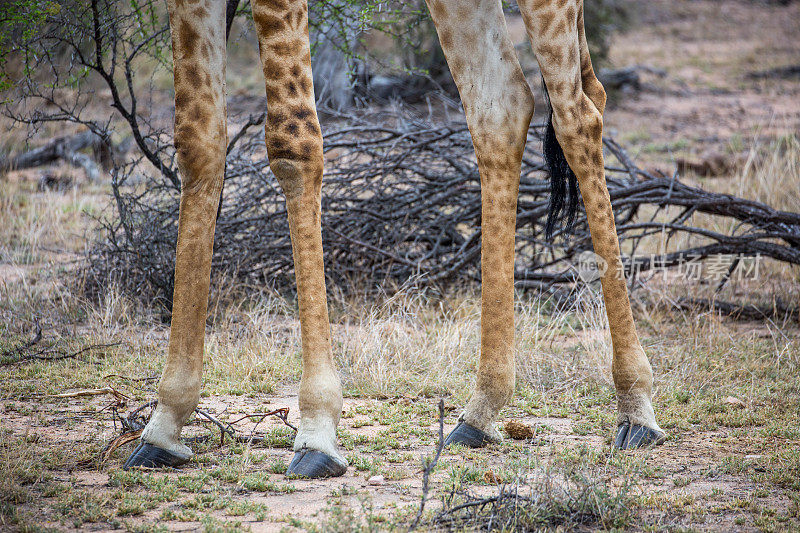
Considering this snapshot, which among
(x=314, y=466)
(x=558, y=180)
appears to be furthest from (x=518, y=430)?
(x=558, y=180)

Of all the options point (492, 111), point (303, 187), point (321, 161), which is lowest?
point (303, 187)

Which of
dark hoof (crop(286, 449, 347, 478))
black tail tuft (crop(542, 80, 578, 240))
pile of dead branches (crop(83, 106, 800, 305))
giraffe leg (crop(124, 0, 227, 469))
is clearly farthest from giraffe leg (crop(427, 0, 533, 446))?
pile of dead branches (crop(83, 106, 800, 305))

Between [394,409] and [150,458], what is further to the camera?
[394,409]

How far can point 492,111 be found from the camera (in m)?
3.17

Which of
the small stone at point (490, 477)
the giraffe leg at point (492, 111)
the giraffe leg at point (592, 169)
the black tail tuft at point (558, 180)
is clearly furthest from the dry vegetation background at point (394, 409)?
the black tail tuft at point (558, 180)

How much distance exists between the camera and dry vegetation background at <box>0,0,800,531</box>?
228cm

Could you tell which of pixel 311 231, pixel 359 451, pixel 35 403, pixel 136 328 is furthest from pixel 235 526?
pixel 136 328

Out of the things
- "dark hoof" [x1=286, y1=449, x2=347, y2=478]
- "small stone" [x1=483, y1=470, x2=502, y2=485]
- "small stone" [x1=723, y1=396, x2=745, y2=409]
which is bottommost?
"small stone" [x1=483, y1=470, x2=502, y2=485]

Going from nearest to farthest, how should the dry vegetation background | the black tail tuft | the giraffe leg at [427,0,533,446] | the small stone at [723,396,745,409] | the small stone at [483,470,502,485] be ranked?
1. the dry vegetation background
2. the small stone at [483,470,502,485]
3. the giraffe leg at [427,0,533,446]
4. the small stone at [723,396,745,409]
5. the black tail tuft

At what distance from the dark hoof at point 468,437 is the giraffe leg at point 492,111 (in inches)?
7.3

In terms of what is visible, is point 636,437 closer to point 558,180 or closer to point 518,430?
point 518,430

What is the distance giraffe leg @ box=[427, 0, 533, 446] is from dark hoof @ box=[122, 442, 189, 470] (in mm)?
1260

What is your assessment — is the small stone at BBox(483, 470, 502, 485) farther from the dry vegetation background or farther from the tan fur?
the tan fur

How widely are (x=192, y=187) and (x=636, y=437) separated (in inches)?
81.6
